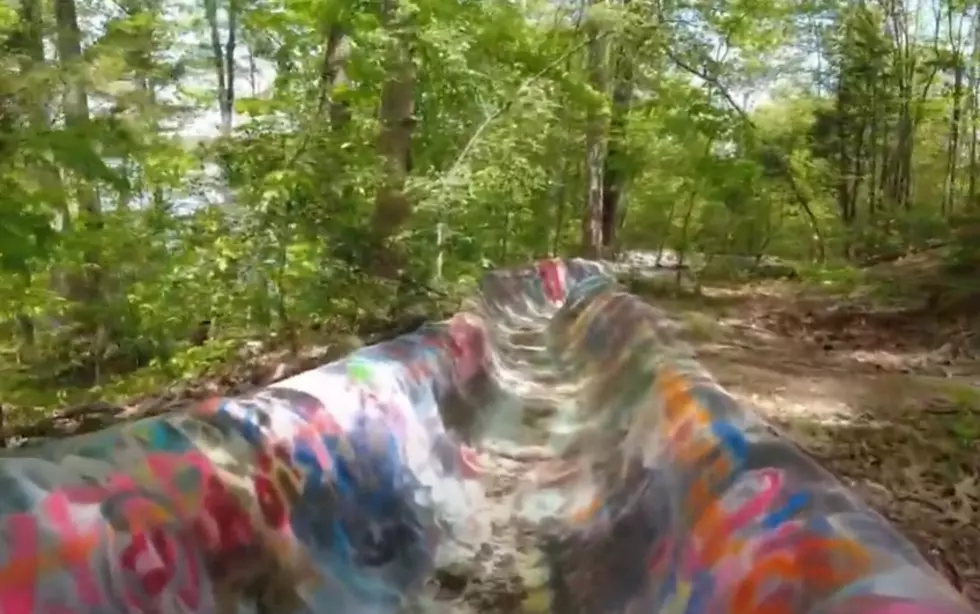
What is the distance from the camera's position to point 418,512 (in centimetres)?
353

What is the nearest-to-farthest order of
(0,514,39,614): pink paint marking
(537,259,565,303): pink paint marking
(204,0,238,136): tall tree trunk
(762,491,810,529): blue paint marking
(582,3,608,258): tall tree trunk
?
(0,514,39,614): pink paint marking
(762,491,810,529): blue paint marking
(204,0,238,136): tall tree trunk
(537,259,565,303): pink paint marking
(582,3,608,258): tall tree trunk

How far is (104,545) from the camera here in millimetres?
2082

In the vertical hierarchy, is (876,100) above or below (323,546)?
above

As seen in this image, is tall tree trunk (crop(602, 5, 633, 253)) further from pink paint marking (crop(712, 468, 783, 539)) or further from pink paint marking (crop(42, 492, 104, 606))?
pink paint marking (crop(42, 492, 104, 606))

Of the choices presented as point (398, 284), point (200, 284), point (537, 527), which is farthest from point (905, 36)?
point (537, 527)

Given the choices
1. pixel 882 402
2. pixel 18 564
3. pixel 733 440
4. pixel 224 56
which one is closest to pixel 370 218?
pixel 882 402

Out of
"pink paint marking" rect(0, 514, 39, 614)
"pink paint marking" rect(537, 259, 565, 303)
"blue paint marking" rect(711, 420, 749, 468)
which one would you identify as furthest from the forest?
"pink paint marking" rect(0, 514, 39, 614)

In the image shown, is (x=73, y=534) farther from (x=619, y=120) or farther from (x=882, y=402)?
(x=619, y=120)

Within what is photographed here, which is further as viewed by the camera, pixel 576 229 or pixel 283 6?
pixel 576 229

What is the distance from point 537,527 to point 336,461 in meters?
1.05

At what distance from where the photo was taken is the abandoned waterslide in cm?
191

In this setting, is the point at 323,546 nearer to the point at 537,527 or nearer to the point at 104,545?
the point at 104,545

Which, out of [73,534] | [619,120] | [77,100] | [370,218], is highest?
[619,120]

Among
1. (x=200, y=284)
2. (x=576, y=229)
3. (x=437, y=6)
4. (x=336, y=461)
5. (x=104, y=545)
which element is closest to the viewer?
(x=104, y=545)
